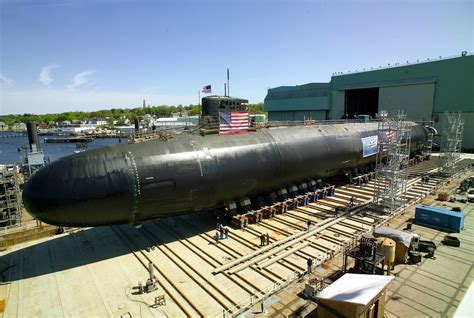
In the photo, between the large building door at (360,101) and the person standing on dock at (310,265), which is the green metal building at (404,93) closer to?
the large building door at (360,101)

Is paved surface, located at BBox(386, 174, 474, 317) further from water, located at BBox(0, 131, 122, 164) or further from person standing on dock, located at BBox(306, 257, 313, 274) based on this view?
water, located at BBox(0, 131, 122, 164)

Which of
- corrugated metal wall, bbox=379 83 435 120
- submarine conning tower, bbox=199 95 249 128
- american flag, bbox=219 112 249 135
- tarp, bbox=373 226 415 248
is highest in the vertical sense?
corrugated metal wall, bbox=379 83 435 120

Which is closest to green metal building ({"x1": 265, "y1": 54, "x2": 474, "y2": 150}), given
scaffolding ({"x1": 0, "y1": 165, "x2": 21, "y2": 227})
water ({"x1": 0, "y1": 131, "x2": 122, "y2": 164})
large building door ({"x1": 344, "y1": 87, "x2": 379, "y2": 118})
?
→ large building door ({"x1": 344, "y1": 87, "x2": 379, "y2": 118})

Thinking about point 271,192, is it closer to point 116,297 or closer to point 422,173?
point 116,297

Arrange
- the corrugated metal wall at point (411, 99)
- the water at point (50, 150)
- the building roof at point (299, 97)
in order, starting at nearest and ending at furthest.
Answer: the corrugated metal wall at point (411, 99), the building roof at point (299, 97), the water at point (50, 150)

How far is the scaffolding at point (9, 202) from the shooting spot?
2005 cm

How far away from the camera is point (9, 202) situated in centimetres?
1980

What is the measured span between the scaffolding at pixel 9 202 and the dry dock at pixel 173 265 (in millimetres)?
4771

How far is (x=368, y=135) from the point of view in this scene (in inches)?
1186

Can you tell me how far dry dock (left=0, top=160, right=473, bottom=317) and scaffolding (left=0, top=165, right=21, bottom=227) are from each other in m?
4.77

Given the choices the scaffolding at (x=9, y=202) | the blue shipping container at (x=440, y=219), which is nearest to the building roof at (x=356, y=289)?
the blue shipping container at (x=440, y=219)

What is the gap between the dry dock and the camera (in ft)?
37.3

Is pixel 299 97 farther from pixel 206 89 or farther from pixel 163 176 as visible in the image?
pixel 163 176

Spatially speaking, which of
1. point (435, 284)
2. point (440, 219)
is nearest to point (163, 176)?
point (435, 284)
